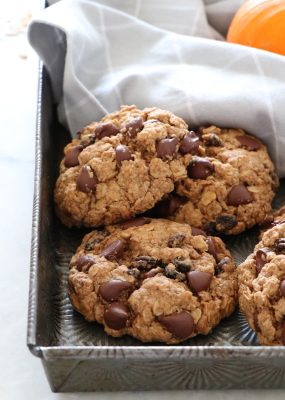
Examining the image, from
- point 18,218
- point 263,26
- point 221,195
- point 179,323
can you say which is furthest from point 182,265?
point 263,26

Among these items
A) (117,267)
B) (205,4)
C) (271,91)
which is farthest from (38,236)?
(205,4)

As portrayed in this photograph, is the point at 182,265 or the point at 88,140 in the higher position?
the point at 88,140

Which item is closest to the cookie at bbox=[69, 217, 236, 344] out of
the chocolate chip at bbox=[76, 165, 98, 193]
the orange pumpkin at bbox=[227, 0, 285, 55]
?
the chocolate chip at bbox=[76, 165, 98, 193]

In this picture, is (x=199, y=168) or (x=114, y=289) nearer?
(x=114, y=289)

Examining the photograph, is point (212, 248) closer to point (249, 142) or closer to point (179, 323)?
point (179, 323)

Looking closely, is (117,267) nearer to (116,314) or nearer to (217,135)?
(116,314)
